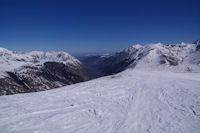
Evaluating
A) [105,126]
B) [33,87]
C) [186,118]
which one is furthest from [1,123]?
[33,87]

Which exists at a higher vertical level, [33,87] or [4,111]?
[4,111]

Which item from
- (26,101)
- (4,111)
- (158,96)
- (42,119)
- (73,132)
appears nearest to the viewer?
(73,132)

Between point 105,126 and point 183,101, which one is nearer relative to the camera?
point 105,126

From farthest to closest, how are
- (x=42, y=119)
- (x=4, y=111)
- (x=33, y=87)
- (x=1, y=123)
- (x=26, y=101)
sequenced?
(x=33, y=87)
(x=26, y=101)
(x=4, y=111)
(x=42, y=119)
(x=1, y=123)

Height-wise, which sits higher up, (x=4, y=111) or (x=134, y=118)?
(x=4, y=111)

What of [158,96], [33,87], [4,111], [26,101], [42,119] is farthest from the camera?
[33,87]

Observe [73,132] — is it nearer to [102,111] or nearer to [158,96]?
[102,111]

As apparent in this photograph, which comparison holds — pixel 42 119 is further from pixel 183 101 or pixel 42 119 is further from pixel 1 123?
pixel 183 101

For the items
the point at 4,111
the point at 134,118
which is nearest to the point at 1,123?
the point at 4,111

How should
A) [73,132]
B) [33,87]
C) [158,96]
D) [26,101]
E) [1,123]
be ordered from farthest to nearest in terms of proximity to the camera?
[33,87]
[158,96]
[26,101]
[1,123]
[73,132]
